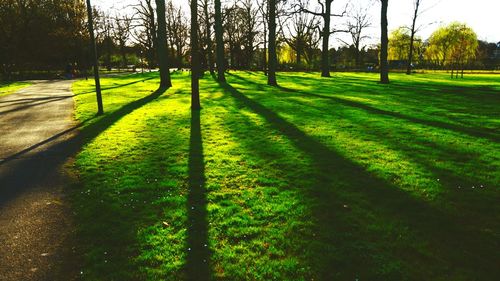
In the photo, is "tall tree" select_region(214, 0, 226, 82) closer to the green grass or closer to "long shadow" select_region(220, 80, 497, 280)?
the green grass

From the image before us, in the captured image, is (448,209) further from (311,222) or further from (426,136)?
(426,136)

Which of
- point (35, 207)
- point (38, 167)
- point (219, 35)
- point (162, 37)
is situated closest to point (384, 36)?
point (219, 35)

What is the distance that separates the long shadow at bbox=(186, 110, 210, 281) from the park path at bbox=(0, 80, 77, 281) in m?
1.33

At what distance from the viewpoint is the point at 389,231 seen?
4402mm

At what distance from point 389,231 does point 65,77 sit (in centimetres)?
4936

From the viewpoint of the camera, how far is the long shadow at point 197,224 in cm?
377

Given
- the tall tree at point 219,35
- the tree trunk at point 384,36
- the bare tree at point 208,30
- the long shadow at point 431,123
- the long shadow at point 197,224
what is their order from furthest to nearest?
the bare tree at point 208,30, the tall tree at point 219,35, the tree trunk at point 384,36, the long shadow at point 431,123, the long shadow at point 197,224

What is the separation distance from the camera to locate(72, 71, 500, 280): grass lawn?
3.82 m

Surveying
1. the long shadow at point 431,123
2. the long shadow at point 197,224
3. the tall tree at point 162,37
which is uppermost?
the tall tree at point 162,37

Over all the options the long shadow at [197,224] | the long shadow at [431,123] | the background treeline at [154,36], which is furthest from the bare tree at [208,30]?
the long shadow at [197,224]

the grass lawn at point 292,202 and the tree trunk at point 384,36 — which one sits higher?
the tree trunk at point 384,36

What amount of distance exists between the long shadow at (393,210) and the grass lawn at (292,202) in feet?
0.07

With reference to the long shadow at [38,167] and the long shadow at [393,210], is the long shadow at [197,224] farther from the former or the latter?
the long shadow at [38,167]

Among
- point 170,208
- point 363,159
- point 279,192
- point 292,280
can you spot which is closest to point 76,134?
point 170,208
